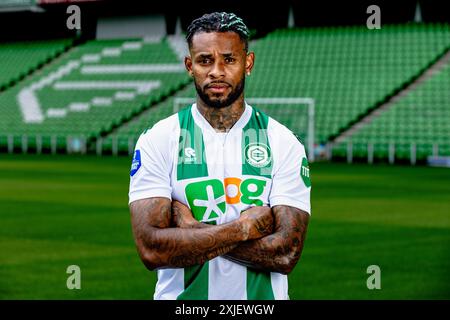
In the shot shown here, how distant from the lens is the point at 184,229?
7.75 ft

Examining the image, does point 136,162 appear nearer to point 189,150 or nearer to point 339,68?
point 189,150

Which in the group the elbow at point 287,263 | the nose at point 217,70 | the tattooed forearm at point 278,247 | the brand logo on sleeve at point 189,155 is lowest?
the elbow at point 287,263

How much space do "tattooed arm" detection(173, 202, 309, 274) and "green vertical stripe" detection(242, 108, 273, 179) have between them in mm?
115

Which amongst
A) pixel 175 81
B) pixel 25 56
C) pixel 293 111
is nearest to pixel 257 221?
pixel 293 111

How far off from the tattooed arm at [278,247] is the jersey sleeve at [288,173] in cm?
3

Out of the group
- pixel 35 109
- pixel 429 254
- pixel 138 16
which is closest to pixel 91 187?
pixel 429 254

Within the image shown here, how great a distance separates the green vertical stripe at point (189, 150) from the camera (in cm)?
233

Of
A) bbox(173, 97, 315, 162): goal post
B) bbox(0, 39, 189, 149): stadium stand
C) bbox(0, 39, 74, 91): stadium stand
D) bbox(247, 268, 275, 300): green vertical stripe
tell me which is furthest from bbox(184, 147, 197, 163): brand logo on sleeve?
bbox(0, 39, 74, 91): stadium stand

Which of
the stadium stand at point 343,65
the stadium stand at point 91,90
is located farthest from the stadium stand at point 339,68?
the stadium stand at point 91,90

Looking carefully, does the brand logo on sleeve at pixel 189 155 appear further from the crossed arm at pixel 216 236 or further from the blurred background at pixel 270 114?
the blurred background at pixel 270 114

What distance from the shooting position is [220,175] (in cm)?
230

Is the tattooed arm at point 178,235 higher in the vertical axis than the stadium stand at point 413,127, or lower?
higher

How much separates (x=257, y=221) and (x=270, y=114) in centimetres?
3018
